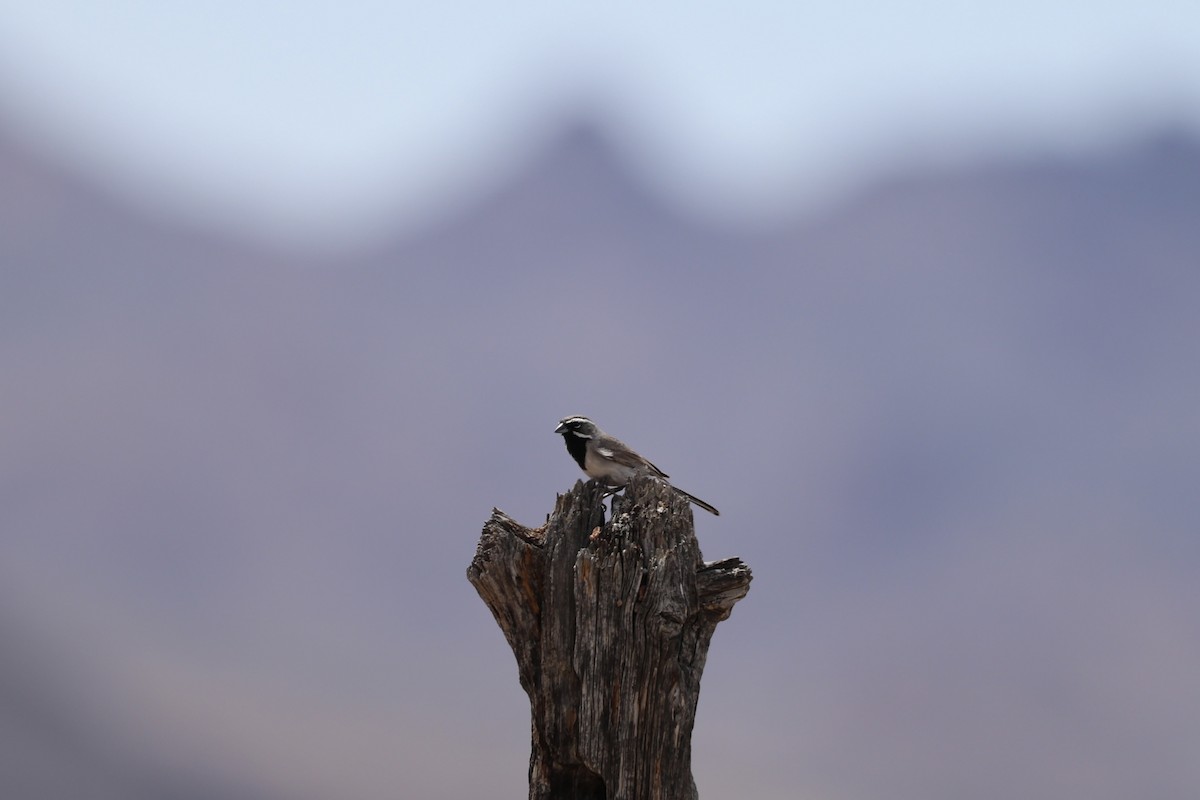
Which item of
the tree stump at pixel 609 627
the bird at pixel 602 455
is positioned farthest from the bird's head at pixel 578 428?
the tree stump at pixel 609 627

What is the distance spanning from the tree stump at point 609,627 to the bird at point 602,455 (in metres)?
0.74

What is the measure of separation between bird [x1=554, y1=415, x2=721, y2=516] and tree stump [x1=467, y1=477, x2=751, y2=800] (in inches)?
29.2

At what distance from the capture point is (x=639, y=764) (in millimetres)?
9797

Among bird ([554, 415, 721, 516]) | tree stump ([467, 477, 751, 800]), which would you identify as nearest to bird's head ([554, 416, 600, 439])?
bird ([554, 415, 721, 516])

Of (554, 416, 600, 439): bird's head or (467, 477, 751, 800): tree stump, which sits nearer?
(467, 477, 751, 800): tree stump

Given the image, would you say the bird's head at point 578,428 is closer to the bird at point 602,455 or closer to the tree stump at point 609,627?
the bird at point 602,455

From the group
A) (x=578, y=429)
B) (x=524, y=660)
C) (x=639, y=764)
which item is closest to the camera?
(x=639, y=764)

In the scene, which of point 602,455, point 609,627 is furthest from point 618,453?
point 609,627

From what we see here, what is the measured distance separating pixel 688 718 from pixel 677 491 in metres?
2.06

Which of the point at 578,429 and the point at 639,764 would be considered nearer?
the point at 639,764

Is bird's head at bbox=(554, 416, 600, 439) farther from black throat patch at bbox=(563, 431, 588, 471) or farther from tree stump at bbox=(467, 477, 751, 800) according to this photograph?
tree stump at bbox=(467, 477, 751, 800)

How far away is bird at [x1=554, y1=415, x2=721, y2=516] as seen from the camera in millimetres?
11492

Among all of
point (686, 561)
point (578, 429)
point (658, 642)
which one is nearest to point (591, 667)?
point (658, 642)

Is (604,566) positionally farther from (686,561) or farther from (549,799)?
(549,799)
